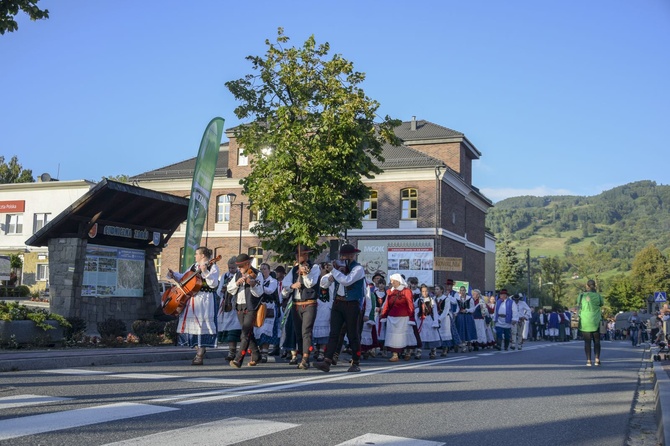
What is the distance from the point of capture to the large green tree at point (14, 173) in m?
72.4

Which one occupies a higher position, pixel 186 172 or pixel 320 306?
pixel 186 172

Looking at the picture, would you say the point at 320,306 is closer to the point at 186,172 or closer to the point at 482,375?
the point at 482,375

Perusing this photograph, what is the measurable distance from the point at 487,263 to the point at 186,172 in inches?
1132

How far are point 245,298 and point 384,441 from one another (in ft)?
21.5

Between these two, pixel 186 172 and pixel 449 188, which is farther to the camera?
pixel 186 172

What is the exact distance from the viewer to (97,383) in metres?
8.65

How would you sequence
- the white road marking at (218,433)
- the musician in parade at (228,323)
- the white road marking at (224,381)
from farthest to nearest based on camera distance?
the musician in parade at (228,323) → the white road marking at (224,381) → the white road marking at (218,433)

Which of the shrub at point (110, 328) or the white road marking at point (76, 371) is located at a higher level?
the shrub at point (110, 328)

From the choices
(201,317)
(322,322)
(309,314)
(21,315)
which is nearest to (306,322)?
(309,314)

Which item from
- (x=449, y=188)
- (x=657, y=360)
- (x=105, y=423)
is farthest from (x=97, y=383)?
(x=449, y=188)

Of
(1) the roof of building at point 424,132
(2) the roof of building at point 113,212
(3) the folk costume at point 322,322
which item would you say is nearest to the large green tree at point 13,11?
(2) the roof of building at point 113,212

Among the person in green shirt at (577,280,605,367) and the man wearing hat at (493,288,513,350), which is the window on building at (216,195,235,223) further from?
the person in green shirt at (577,280,605,367)

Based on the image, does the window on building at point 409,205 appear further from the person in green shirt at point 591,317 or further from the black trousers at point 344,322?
the black trousers at point 344,322

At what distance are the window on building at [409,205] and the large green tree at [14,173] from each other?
44217 millimetres
